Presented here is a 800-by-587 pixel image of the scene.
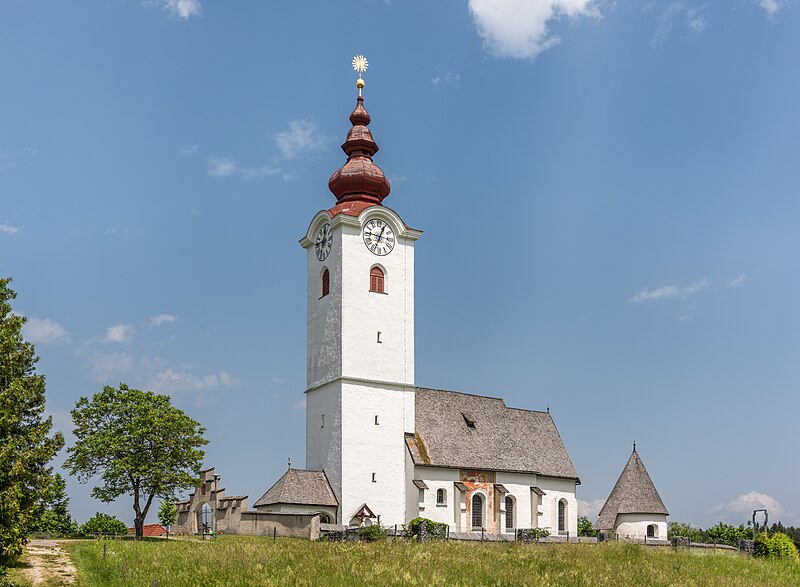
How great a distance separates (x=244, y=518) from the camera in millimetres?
47531

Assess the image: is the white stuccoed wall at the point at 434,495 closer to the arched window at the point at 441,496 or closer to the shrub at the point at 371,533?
the arched window at the point at 441,496

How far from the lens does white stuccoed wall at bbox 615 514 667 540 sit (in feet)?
182

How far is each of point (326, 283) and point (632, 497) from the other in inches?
882

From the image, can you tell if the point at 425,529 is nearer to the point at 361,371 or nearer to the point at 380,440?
the point at 380,440

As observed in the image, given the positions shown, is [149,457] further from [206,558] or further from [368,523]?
[206,558]

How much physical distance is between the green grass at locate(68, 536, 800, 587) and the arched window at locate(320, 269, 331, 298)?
69.6 feet

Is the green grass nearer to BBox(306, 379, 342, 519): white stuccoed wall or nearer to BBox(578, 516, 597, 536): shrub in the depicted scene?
BBox(306, 379, 342, 519): white stuccoed wall

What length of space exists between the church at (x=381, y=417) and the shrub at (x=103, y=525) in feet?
29.0

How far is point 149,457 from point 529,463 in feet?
72.3

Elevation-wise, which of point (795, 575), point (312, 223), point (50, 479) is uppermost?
point (312, 223)

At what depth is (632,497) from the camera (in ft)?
185

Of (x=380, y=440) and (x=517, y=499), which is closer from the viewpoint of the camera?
(x=380, y=440)

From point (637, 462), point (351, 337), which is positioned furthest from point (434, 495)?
point (637, 462)

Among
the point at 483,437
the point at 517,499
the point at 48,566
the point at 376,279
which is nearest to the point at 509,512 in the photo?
the point at 517,499
